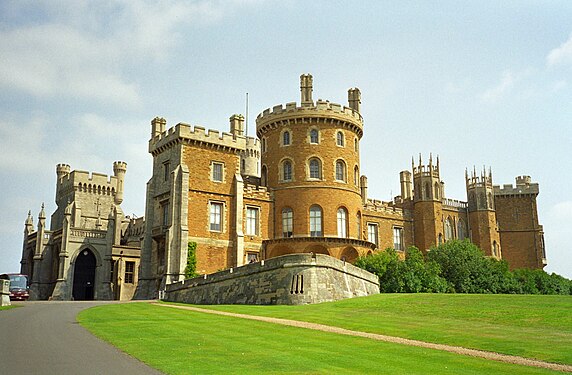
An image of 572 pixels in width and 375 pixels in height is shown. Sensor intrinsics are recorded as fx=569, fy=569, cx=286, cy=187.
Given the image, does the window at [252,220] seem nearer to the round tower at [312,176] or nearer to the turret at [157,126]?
the round tower at [312,176]

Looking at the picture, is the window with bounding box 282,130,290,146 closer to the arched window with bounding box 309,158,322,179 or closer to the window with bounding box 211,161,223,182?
the arched window with bounding box 309,158,322,179

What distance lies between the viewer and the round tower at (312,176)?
42.7 metres

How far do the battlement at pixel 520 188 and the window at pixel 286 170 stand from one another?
2752 cm

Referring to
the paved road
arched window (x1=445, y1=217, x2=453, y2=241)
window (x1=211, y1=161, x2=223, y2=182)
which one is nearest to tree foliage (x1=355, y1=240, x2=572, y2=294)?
arched window (x1=445, y1=217, x2=453, y2=241)

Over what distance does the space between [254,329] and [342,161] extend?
28566 millimetres

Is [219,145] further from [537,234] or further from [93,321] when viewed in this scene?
[537,234]

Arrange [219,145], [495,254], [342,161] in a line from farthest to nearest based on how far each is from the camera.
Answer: [495,254], [342,161], [219,145]

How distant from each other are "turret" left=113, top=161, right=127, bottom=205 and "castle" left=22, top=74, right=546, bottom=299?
628cm

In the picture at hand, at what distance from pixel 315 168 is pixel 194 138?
965 cm

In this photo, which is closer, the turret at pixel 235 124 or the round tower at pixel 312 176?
the round tower at pixel 312 176

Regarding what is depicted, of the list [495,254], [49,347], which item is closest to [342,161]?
[495,254]

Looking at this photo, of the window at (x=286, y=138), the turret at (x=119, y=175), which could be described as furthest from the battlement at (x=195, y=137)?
the turret at (x=119, y=175)

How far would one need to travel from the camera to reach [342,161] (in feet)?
146

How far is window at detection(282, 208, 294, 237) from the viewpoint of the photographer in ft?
141
